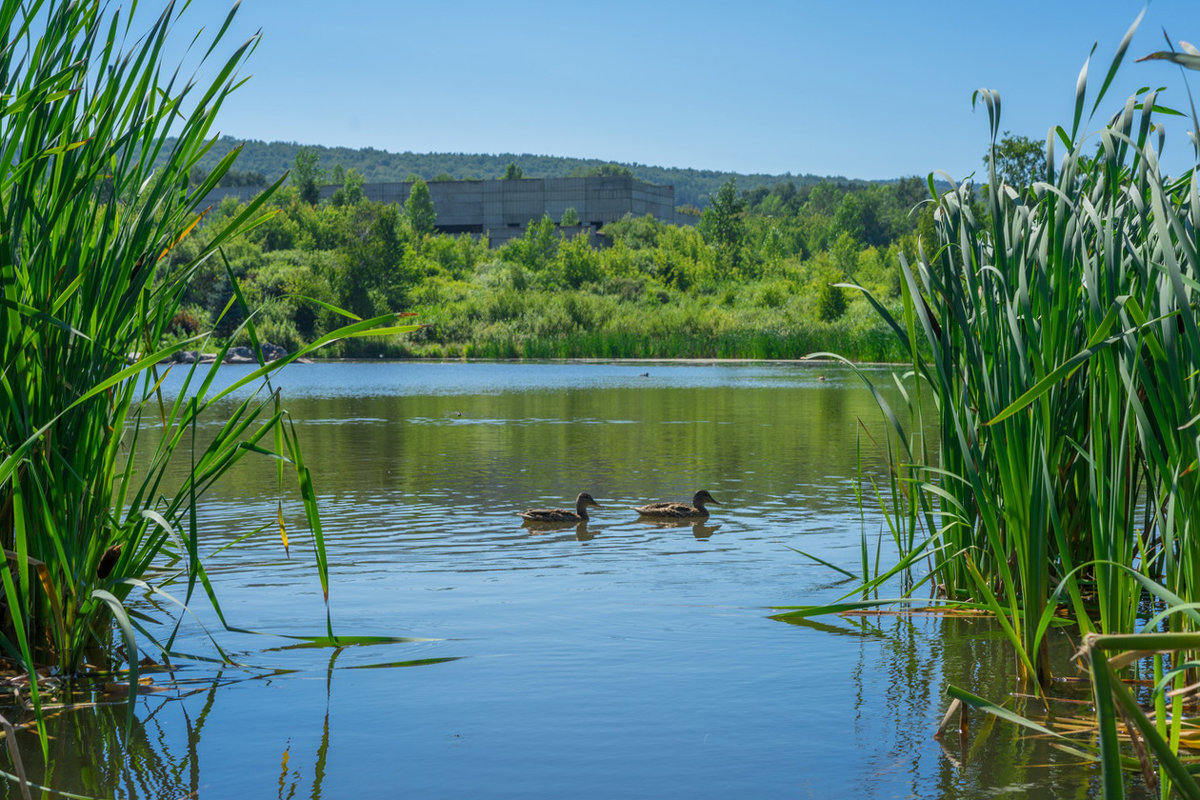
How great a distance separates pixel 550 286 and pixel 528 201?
21.6 metres

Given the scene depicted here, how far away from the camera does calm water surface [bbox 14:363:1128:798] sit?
3156 millimetres

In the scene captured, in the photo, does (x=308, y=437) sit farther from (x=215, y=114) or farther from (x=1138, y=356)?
(x=1138, y=356)

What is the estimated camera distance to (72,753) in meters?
3.26

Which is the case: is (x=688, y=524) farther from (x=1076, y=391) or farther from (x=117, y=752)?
(x=117, y=752)

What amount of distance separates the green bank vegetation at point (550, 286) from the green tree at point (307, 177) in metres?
0.28

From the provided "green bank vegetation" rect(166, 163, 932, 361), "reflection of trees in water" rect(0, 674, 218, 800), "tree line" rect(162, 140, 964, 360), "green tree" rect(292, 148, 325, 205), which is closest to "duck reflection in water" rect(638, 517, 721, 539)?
"reflection of trees in water" rect(0, 674, 218, 800)

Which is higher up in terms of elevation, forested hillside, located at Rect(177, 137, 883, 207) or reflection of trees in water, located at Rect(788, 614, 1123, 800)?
forested hillside, located at Rect(177, 137, 883, 207)

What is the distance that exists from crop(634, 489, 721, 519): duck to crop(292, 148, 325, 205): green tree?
64.1 m

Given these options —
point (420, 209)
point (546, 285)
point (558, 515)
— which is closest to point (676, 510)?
point (558, 515)

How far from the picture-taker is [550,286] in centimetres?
5284

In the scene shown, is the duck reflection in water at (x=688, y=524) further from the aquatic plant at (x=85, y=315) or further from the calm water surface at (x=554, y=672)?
the aquatic plant at (x=85, y=315)

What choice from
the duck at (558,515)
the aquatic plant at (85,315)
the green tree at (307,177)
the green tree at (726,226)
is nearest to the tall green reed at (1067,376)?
the aquatic plant at (85,315)

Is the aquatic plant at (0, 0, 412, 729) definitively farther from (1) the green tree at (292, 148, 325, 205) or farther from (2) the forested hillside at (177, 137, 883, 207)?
(2) the forested hillside at (177, 137, 883, 207)

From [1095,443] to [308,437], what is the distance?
11544 mm
